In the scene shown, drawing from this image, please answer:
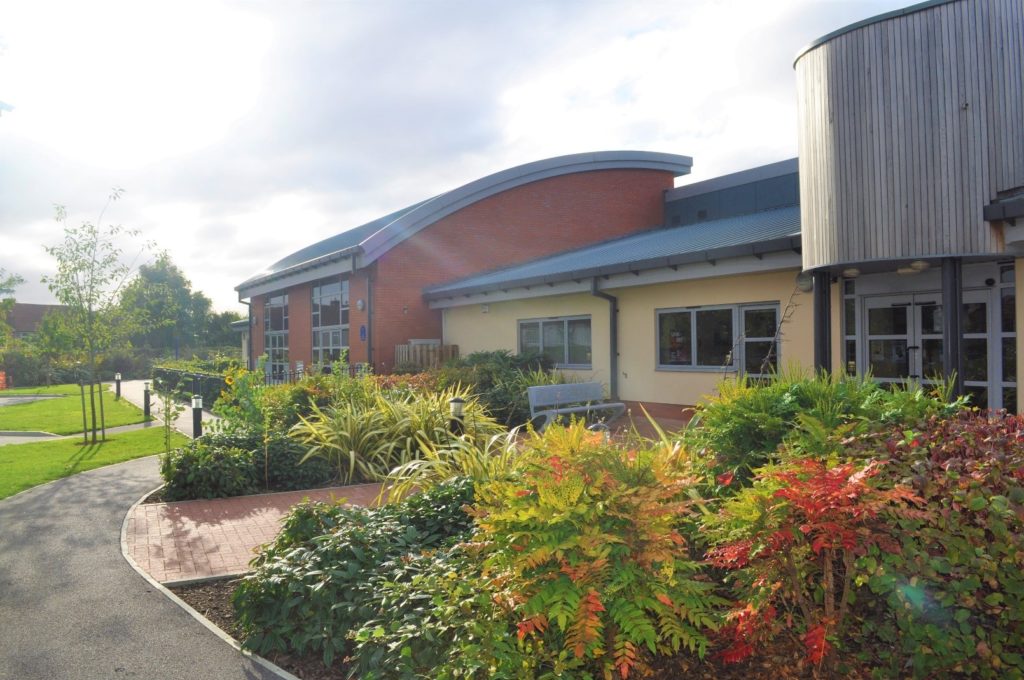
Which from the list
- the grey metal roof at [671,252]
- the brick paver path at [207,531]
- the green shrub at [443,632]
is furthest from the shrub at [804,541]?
the grey metal roof at [671,252]

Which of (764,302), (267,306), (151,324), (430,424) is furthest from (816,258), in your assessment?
(267,306)

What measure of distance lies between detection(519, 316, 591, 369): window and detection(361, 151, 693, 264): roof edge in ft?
16.2

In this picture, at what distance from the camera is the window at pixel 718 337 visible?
12391 mm

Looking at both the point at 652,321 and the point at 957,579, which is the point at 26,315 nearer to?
the point at 652,321

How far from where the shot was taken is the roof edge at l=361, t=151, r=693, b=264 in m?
20.4

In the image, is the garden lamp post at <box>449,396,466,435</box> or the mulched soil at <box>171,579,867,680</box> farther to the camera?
the garden lamp post at <box>449,396,466,435</box>

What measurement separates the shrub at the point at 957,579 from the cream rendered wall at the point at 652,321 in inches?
294

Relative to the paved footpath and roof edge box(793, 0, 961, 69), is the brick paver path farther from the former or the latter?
roof edge box(793, 0, 961, 69)

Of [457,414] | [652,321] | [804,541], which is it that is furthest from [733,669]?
[652,321]

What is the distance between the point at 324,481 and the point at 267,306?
2315 cm

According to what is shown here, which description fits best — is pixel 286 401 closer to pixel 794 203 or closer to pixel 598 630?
pixel 598 630

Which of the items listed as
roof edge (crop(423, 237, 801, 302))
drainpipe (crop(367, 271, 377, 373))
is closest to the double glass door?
roof edge (crop(423, 237, 801, 302))

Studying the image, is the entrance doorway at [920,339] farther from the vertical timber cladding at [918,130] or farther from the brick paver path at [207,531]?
the brick paver path at [207,531]

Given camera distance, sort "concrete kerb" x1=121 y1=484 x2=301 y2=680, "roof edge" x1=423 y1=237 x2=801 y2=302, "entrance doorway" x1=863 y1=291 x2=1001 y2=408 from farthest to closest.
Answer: "roof edge" x1=423 y1=237 x2=801 y2=302
"entrance doorway" x1=863 y1=291 x2=1001 y2=408
"concrete kerb" x1=121 y1=484 x2=301 y2=680
